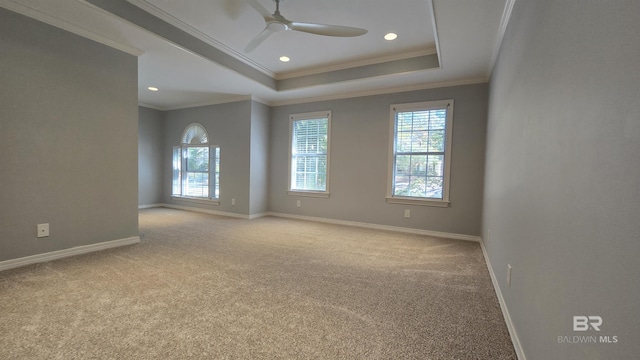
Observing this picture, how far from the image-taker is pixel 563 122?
104 centimetres

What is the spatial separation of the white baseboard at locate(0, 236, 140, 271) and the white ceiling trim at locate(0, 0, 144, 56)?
7.52ft

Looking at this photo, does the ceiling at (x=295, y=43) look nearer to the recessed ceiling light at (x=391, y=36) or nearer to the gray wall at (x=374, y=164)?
the recessed ceiling light at (x=391, y=36)

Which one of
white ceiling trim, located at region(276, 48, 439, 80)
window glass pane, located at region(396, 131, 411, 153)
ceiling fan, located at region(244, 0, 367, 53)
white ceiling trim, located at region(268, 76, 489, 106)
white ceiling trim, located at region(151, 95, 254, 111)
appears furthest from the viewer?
white ceiling trim, located at region(151, 95, 254, 111)

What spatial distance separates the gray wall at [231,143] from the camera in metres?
5.23

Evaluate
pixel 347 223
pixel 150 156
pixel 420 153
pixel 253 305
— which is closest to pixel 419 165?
pixel 420 153

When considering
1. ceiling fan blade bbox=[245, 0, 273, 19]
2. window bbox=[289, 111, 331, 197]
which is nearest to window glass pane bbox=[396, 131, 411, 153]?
window bbox=[289, 111, 331, 197]

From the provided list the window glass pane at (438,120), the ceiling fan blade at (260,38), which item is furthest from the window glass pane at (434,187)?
the ceiling fan blade at (260,38)

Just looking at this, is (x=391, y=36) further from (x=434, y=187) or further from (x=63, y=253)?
(x=63, y=253)

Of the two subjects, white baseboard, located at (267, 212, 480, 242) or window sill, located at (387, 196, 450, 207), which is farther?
window sill, located at (387, 196, 450, 207)

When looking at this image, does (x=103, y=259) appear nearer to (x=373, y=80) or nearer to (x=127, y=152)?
(x=127, y=152)

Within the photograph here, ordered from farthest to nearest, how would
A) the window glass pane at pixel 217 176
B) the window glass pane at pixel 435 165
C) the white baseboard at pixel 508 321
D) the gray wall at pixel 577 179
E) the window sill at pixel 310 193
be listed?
the window glass pane at pixel 217 176 → the window sill at pixel 310 193 → the window glass pane at pixel 435 165 → the white baseboard at pixel 508 321 → the gray wall at pixel 577 179

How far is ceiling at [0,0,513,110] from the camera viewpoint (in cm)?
252

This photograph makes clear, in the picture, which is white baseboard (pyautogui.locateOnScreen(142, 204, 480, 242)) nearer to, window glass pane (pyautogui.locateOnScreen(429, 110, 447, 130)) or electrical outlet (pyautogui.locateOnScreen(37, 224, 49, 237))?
window glass pane (pyautogui.locateOnScreen(429, 110, 447, 130))

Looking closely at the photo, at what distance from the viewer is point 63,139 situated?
2750 millimetres
